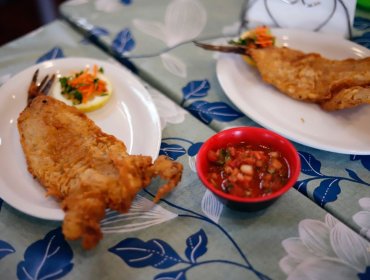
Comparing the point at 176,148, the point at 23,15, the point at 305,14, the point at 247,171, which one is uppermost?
the point at 305,14

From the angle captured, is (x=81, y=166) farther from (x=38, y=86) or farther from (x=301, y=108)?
(x=301, y=108)

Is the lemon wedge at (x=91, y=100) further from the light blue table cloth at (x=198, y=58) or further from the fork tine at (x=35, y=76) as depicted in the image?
the light blue table cloth at (x=198, y=58)

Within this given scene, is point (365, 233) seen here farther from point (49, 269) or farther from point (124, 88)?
point (124, 88)

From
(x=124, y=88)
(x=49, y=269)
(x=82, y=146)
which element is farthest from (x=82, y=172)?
(x=124, y=88)

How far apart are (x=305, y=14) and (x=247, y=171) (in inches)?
65.0

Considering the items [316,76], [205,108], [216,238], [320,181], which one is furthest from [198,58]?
[216,238]

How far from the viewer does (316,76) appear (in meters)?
2.36

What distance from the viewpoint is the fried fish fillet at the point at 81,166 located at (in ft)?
5.18

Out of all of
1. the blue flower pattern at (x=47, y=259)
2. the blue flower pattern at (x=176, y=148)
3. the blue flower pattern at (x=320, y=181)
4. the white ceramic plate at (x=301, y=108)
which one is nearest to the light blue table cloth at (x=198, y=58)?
the blue flower pattern at (x=320, y=181)

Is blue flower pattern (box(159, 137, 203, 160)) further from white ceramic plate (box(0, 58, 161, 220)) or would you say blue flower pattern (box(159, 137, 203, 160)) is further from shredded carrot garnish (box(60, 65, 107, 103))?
shredded carrot garnish (box(60, 65, 107, 103))

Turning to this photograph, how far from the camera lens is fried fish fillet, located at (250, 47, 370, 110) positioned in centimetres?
219

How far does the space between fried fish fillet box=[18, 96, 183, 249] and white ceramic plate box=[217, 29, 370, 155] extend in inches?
29.1

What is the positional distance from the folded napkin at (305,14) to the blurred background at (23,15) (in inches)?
143

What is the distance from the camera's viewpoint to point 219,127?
2.28 metres
